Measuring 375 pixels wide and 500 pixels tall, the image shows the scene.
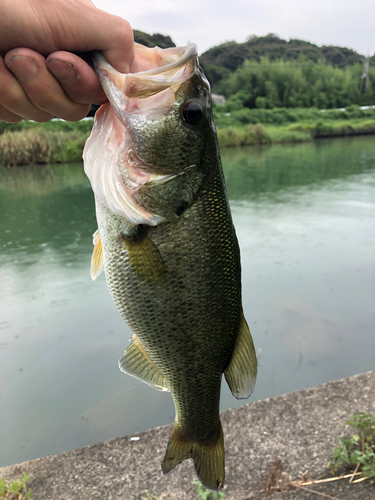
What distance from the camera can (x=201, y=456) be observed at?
1312mm

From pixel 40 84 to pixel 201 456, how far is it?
1257 mm

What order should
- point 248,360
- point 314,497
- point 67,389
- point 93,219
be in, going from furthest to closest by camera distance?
point 93,219 < point 67,389 < point 314,497 < point 248,360

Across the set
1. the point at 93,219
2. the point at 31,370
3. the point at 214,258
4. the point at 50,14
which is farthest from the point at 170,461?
the point at 93,219

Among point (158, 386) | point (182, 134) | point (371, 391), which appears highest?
point (182, 134)

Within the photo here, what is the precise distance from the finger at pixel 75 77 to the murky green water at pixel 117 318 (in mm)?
2398

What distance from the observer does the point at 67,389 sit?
3168 mm

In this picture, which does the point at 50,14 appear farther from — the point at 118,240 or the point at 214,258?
the point at 214,258

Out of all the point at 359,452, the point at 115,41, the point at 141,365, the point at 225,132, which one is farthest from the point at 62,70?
the point at 225,132

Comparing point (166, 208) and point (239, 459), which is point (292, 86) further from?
point (166, 208)

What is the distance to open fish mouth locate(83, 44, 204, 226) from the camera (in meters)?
1.02

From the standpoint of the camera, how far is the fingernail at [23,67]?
0.97 m

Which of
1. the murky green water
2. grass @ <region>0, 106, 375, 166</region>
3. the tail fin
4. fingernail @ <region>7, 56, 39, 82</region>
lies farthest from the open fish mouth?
grass @ <region>0, 106, 375, 166</region>

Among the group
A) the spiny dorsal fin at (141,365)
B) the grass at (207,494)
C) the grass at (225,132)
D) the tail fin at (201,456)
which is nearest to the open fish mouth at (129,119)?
the spiny dorsal fin at (141,365)

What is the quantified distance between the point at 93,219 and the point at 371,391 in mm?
6206
